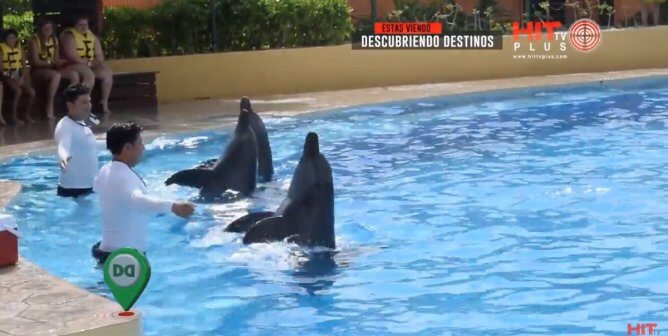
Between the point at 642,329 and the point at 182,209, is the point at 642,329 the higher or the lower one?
the lower one

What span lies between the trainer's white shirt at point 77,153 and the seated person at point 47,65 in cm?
565

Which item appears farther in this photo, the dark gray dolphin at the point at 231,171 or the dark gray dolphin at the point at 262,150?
the dark gray dolphin at the point at 262,150

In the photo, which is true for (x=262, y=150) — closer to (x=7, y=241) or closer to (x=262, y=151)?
(x=262, y=151)

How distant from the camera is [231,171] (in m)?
9.95

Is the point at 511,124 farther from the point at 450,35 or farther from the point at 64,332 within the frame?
the point at 64,332

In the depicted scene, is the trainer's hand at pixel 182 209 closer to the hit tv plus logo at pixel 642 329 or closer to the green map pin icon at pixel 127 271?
the green map pin icon at pixel 127 271

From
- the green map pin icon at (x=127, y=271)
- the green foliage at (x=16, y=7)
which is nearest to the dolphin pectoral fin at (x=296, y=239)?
the green map pin icon at (x=127, y=271)

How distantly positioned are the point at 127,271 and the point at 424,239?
4420 mm

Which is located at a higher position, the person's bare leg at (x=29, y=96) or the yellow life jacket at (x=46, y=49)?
the yellow life jacket at (x=46, y=49)

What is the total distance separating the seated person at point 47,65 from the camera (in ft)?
49.3

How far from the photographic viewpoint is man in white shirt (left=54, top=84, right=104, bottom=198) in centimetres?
909

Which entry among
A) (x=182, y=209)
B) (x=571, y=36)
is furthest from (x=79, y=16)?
(x=182, y=209)

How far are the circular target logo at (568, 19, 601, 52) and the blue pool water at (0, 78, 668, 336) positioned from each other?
18.3ft

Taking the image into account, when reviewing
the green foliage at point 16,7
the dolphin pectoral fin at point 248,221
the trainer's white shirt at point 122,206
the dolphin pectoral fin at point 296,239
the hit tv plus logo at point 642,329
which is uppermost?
the green foliage at point 16,7
